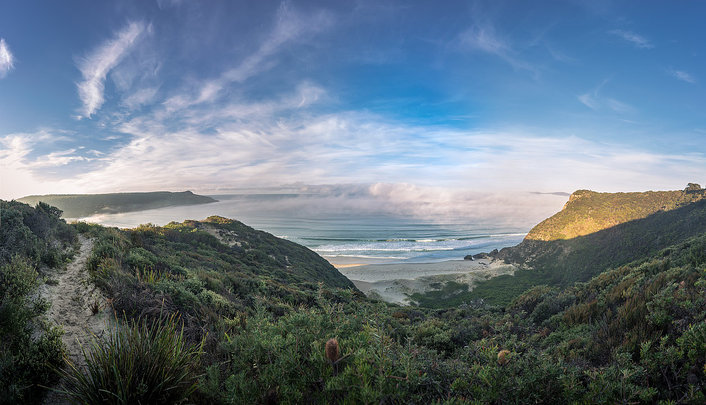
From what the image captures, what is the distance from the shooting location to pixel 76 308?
478 centimetres

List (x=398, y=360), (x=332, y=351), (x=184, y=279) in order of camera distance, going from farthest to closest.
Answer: (x=184, y=279), (x=398, y=360), (x=332, y=351)

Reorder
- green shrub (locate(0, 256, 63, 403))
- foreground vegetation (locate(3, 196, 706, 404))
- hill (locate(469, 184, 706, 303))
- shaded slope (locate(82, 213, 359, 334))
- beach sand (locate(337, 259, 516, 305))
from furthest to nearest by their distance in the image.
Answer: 1. beach sand (locate(337, 259, 516, 305))
2. hill (locate(469, 184, 706, 303))
3. shaded slope (locate(82, 213, 359, 334))
4. green shrub (locate(0, 256, 63, 403))
5. foreground vegetation (locate(3, 196, 706, 404))

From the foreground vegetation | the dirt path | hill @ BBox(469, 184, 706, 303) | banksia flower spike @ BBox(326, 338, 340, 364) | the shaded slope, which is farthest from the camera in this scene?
hill @ BBox(469, 184, 706, 303)

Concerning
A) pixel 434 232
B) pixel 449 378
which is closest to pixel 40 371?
pixel 449 378

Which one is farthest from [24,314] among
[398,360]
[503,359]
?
[503,359]

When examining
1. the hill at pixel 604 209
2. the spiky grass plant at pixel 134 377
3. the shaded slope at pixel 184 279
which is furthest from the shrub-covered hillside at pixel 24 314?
the hill at pixel 604 209

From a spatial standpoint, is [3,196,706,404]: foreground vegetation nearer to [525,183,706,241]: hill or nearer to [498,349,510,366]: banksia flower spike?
[498,349,510,366]: banksia flower spike

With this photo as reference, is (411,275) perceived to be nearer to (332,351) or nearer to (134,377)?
(332,351)

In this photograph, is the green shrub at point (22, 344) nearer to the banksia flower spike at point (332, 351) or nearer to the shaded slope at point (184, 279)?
the shaded slope at point (184, 279)

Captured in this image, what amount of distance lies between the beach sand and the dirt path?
20836mm

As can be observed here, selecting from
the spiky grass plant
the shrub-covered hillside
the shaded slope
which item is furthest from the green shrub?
the shaded slope

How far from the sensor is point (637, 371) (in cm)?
222

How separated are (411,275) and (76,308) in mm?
31650

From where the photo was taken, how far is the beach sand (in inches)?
1047
